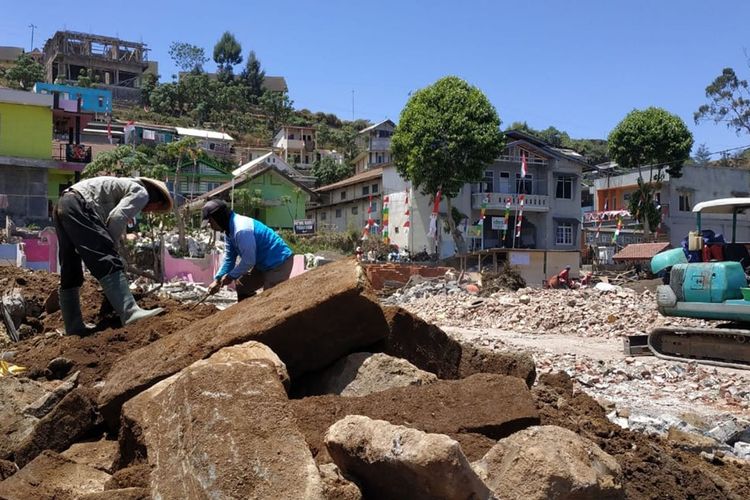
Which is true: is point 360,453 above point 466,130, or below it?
below

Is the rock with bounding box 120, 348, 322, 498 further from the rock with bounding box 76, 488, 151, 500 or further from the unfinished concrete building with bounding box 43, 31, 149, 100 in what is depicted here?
the unfinished concrete building with bounding box 43, 31, 149, 100

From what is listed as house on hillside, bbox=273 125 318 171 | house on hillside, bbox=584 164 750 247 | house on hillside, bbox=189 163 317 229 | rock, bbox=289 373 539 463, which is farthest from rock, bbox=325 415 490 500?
house on hillside, bbox=273 125 318 171

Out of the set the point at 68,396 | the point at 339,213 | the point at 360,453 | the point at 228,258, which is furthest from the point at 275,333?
the point at 339,213

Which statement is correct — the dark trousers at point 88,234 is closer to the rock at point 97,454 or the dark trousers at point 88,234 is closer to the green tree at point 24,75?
the rock at point 97,454

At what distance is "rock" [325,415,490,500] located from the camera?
272cm

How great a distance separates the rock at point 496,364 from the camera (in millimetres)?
5022

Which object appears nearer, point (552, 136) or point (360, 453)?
point (360, 453)

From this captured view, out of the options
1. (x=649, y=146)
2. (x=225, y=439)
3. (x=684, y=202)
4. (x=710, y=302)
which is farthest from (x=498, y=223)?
(x=225, y=439)

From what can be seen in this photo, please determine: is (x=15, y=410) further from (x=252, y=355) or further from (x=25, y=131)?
(x=25, y=131)

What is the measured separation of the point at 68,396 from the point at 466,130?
123 feet

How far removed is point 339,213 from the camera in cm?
5238

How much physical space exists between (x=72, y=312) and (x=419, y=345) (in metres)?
2.94

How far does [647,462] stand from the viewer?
383 cm

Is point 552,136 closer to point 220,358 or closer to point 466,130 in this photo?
point 466,130
